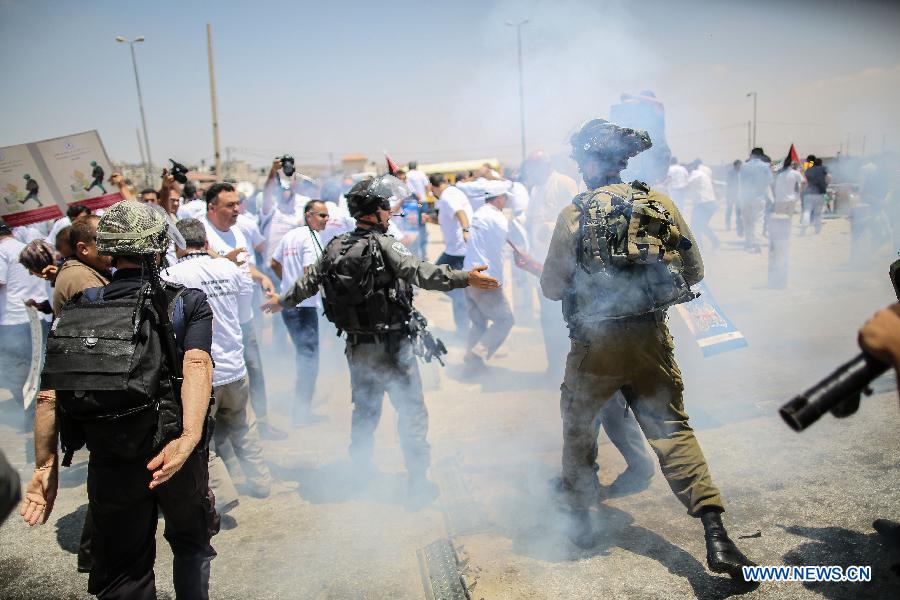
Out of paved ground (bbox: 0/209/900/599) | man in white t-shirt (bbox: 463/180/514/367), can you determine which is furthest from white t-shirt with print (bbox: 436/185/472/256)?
paved ground (bbox: 0/209/900/599)

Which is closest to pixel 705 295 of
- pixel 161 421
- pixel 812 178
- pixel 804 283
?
pixel 161 421

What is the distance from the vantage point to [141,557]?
7.43 ft

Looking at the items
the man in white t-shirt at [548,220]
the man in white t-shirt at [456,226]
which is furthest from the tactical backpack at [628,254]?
the man in white t-shirt at [456,226]

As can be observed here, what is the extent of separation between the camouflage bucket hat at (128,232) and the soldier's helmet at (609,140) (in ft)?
6.70

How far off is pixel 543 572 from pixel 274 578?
135cm

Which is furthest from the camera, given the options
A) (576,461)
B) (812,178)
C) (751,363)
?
(812,178)

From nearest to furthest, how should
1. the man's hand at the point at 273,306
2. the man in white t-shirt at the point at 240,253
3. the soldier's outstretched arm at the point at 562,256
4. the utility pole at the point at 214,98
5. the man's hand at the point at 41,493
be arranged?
the man's hand at the point at 41,493 < the soldier's outstretched arm at the point at 562,256 < the man's hand at the point at 273,306 < the man in white t-shirt at the point at 240,253 < the utility pole at the point at 214,98

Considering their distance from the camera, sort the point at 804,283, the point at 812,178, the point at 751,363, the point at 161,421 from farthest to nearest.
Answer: the point at 812,178, the point at 804,283, the point at 751,363, the point at 161,421

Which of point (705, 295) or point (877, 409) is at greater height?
point (705, 295)

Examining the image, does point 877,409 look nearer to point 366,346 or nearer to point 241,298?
Result: point 366,346

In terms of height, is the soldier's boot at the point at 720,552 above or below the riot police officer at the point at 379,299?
below

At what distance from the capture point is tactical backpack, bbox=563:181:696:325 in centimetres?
275

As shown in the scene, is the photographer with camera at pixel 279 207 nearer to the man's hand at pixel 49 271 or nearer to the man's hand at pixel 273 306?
the man's hand at pixel 49 271

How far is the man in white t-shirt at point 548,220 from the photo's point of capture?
213 inches
